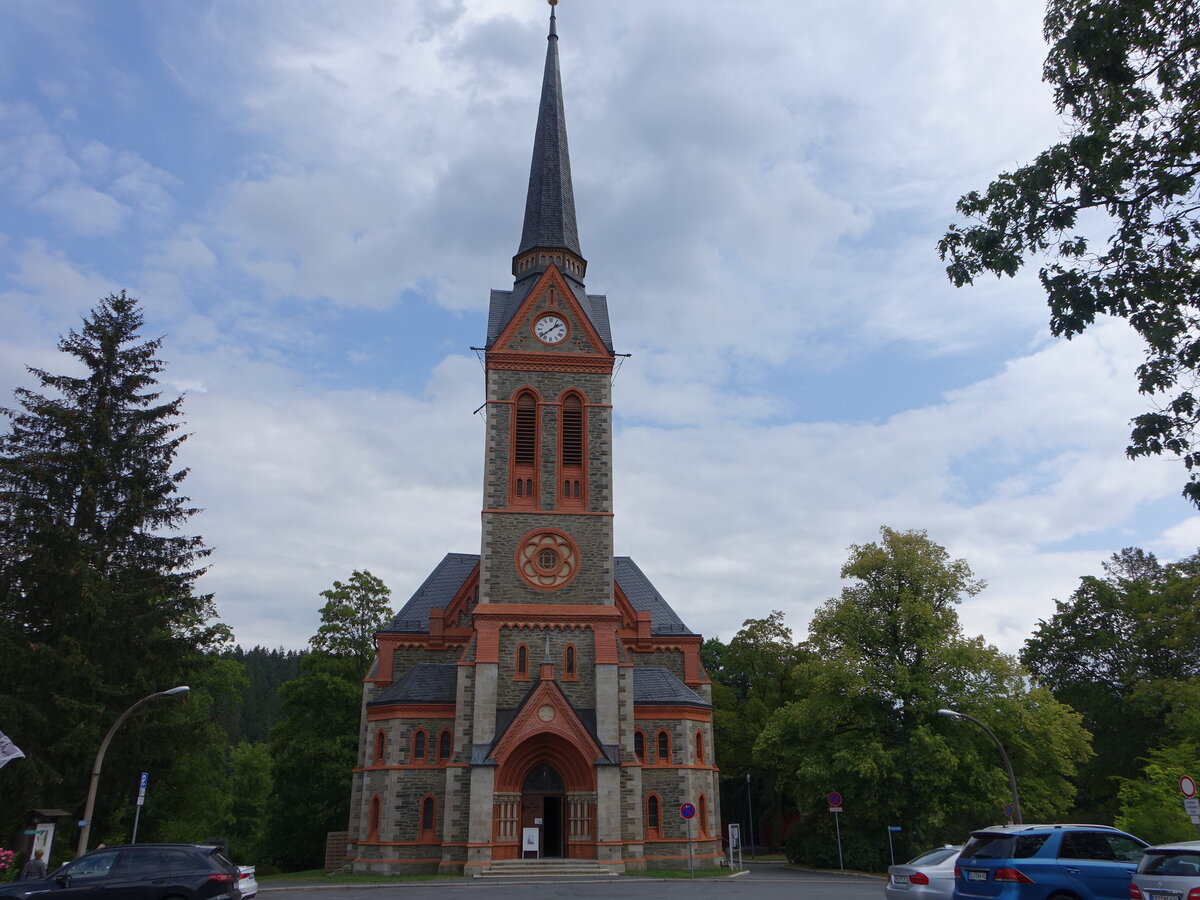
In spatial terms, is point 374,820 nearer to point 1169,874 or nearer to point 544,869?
point 544,869

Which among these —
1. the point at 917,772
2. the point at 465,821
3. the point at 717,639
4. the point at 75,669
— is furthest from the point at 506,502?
the point at 717,639

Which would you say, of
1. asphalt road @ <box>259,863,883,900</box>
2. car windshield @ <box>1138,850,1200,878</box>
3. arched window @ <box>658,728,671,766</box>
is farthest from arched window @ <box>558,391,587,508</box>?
car windshield @ <box>1138,850,1200,878</box>

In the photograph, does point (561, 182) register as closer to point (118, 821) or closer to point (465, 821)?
point (465, 821)

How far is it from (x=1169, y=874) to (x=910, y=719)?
2363 centimetres

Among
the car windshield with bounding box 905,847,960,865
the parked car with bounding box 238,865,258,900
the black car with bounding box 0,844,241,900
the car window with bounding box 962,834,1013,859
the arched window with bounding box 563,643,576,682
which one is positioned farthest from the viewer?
the arched window with bounding box 563,643,576,682

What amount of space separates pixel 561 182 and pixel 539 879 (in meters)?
28.8

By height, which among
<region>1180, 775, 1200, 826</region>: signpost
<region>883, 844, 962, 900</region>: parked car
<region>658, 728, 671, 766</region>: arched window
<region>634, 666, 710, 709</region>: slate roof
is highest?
<region>634, 666, 710, 709</region>: slate roof

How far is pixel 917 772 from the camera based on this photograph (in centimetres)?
3064

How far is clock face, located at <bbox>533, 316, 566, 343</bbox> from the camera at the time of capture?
36375 mm

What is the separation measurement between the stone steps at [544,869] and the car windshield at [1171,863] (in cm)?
2007

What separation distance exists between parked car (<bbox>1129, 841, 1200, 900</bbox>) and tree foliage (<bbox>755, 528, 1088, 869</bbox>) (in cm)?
2054

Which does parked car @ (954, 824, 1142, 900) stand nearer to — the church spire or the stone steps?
the stone steps

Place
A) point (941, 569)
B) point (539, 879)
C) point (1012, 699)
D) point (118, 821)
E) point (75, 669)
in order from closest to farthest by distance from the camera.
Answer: point (75, 669) → point (539, 879) → point (118, 821) → point (1012, 699) → point (941, 569)

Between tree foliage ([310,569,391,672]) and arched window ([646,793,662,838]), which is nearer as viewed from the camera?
arched window ([646,793,662,838])
